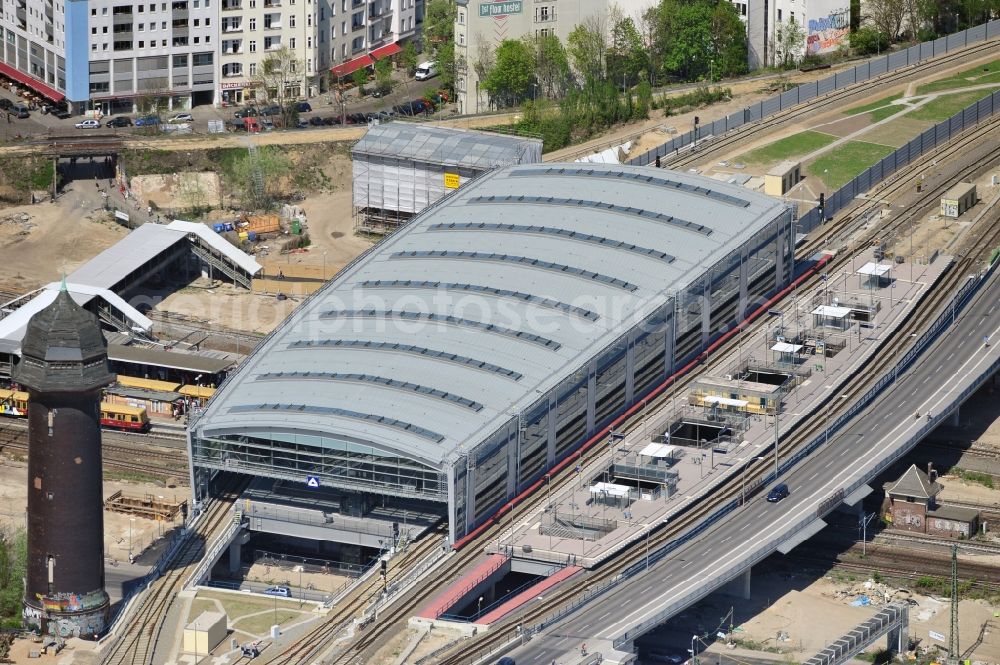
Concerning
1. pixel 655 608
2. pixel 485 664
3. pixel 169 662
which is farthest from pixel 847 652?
pixel 169 662

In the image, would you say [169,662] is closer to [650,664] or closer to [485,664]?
[485,664]

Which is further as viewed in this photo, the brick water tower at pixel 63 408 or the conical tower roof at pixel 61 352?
the brick water tower at pixel 63 408

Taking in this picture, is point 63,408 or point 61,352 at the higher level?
point 61,352

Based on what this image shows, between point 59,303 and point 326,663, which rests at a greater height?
point 59,303

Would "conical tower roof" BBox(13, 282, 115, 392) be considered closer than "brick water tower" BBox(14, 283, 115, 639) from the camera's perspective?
Yes

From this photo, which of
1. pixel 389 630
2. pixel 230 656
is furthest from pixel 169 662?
pixel 389 630

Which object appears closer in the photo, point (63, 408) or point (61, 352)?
point (61, 352)
